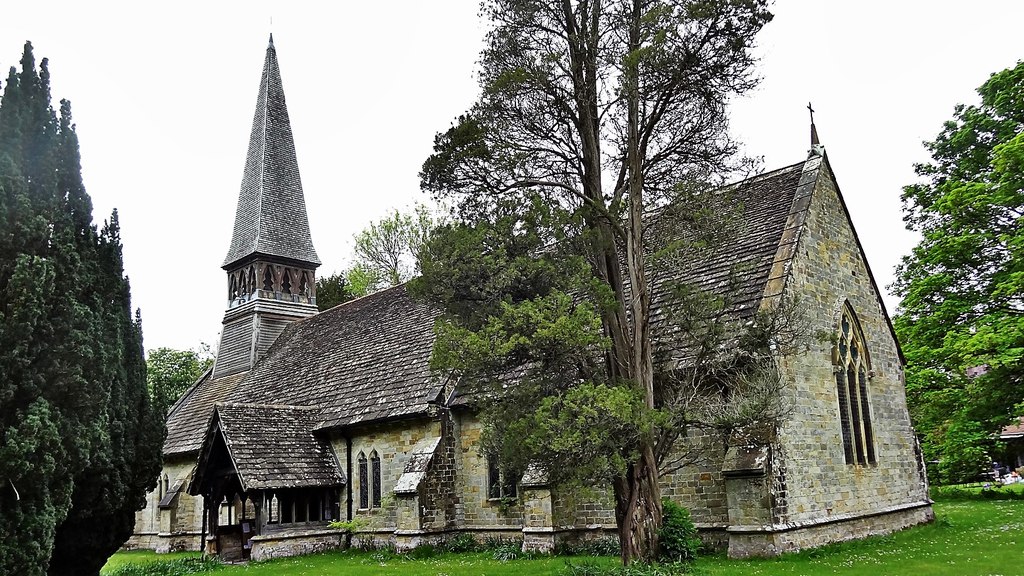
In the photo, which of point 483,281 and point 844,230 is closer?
point 483,281

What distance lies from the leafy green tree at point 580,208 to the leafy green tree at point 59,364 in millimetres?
5276

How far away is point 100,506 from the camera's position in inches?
494

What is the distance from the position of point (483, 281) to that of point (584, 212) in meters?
2.09

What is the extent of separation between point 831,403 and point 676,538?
598 centimetres

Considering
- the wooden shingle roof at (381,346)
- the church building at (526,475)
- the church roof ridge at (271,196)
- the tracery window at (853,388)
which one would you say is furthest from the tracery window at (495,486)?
the church roof ridge at (271,196)

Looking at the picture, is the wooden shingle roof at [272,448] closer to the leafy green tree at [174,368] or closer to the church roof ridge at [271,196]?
the church roof ridge at [271,196]

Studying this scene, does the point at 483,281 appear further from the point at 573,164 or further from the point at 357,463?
the point at 357,463

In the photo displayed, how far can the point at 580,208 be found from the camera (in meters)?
12.9

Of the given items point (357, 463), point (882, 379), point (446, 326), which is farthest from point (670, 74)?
point (357, 463)

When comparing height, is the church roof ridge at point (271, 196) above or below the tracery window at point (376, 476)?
above

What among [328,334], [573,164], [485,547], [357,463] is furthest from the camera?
[328,334]

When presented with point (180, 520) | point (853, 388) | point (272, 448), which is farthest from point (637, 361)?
point (180, 520)

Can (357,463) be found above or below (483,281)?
below

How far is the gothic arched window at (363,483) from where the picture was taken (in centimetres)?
2142
